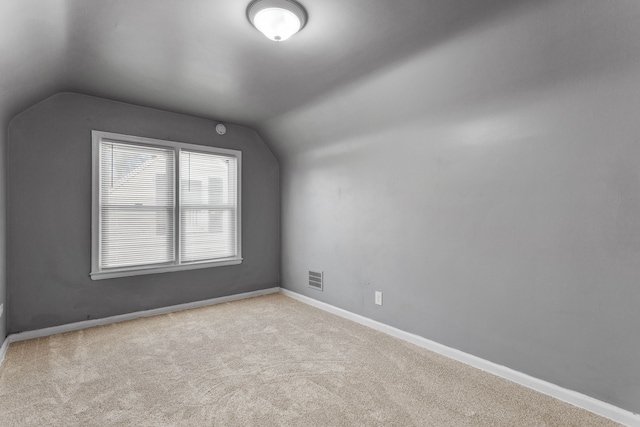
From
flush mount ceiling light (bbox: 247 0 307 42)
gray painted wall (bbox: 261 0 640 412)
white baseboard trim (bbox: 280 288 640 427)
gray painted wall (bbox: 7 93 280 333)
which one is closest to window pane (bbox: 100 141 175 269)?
gray painted wall (bbox: 7 93 280 333)

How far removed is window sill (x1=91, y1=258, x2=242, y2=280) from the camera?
360 centimetres

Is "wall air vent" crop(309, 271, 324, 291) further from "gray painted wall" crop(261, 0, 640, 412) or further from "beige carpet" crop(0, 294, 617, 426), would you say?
"beige carpet" crop(0, 294, 617, 426)

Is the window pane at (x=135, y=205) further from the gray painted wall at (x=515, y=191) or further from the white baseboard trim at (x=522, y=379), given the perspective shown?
the white baseboard trim at (x=522, y=379)

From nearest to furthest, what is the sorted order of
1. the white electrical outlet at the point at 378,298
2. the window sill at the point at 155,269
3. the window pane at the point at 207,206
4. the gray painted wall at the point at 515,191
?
the gray painted wall at the point at 515,191 < the white electrical outlet at the point at 378,298 < the window sill at the point at 155,269 < the window pane at the point at 207,206

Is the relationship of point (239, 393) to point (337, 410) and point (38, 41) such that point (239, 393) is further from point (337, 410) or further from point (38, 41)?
point (38, 41)

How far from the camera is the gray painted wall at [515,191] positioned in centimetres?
193

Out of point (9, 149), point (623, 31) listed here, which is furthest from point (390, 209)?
point (9, 149)

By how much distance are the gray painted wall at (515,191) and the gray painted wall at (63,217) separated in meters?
2.14

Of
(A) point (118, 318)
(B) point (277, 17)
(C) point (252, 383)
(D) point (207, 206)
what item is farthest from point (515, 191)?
(A) point (118, 318)

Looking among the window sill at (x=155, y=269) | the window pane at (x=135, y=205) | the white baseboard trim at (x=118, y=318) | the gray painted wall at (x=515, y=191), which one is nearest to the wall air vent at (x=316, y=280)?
the gray painted wall at (x=515, y=191)

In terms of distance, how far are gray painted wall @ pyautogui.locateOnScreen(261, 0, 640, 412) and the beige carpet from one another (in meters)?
0.38

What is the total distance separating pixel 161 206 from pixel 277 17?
9.13ft

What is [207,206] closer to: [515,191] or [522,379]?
[515,191]

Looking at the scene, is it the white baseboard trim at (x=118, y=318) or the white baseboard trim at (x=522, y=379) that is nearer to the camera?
the white baseboard trim at (x=522, y=379)
